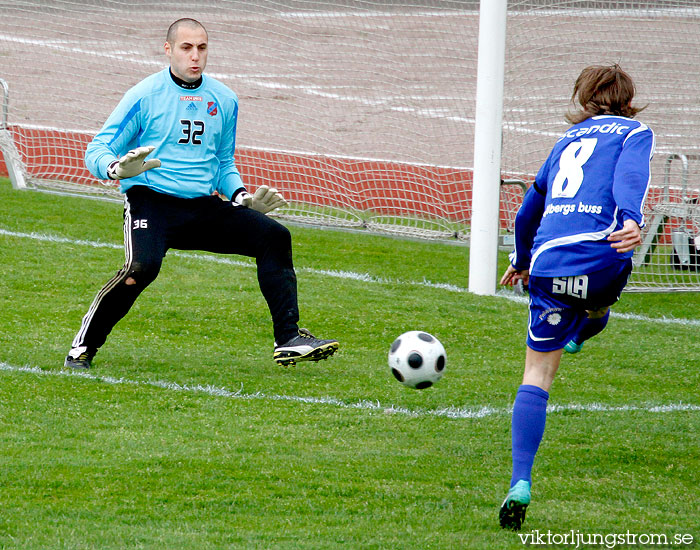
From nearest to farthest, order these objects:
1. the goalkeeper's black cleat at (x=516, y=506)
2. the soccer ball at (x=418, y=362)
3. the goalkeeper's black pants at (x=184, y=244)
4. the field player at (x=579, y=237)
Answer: the goalkeeper's black cleat at (x=516, y=506) → the field player at (x=579, y=237) → the soccer ball at (x=418, y=362) → the goalkeeper's black pants at (x=184, y=244)

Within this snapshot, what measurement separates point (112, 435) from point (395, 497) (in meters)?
1.43

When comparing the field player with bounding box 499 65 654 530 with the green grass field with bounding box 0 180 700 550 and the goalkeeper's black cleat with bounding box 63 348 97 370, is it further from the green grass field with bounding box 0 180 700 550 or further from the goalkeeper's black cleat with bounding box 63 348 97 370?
the goalkeeper's black cleat with bounding box 63 348 97 370

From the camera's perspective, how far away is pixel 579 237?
12.5 feet

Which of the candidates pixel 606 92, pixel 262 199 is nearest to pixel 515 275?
pixel 606 92

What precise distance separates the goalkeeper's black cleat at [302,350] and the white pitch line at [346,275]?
2.84 m

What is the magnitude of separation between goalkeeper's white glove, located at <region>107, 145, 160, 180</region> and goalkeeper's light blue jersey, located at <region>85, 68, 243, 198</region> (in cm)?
22

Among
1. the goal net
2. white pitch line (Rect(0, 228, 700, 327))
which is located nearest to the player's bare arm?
white pitch line (Rect(0, 228, 700, 327))

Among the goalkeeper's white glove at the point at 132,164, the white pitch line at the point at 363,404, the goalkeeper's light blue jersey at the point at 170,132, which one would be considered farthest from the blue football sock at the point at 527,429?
the goalkeeper's light blue jersey at the point at 170,132

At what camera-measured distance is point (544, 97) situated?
9312 mm

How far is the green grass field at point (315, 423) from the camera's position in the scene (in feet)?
12.2

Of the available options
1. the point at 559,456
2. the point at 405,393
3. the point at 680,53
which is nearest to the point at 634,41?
the point at 680,53

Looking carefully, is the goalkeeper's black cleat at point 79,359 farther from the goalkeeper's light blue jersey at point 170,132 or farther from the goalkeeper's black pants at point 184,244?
the goalkeeper's light blue jersey at point 170,132

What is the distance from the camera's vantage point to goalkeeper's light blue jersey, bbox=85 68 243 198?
5.79 metres

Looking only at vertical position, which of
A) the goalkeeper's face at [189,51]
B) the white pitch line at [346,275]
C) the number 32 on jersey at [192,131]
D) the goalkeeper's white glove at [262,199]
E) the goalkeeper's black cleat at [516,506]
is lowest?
the white pitch line at [346,275]
